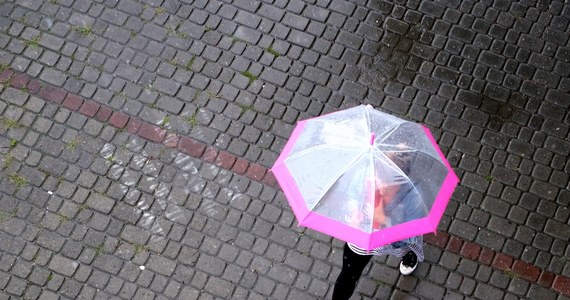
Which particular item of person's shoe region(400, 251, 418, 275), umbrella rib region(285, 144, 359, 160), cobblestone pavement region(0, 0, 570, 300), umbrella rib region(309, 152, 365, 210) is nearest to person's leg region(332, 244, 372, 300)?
cobblestone pavement region(0, 0, 570, 300)

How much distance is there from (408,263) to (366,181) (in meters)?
1.89

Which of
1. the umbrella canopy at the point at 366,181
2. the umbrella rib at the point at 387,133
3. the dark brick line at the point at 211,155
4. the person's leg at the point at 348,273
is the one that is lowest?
the dark brick line at the point at 211,155

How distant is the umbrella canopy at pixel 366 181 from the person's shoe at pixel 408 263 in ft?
4.45

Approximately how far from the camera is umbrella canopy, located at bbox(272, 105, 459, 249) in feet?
16.3

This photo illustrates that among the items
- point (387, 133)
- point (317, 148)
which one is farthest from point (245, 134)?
point (387, 133)

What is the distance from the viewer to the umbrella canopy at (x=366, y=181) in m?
4.96

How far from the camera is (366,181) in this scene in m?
4.93

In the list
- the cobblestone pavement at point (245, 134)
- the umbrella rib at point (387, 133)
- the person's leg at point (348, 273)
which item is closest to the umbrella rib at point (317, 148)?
the umbrella rib at point (387, 133)

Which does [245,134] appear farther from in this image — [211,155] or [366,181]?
[366,181]

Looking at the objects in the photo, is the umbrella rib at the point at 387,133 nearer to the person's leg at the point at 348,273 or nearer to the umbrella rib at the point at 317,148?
the umbrella rib at the point at 317,148

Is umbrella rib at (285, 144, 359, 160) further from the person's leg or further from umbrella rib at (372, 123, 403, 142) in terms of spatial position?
the person's leg

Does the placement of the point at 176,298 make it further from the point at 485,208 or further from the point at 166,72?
the point at 485,208

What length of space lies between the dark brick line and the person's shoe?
0.37 m

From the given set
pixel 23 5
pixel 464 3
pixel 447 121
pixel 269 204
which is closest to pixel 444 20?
pixel 464 3
